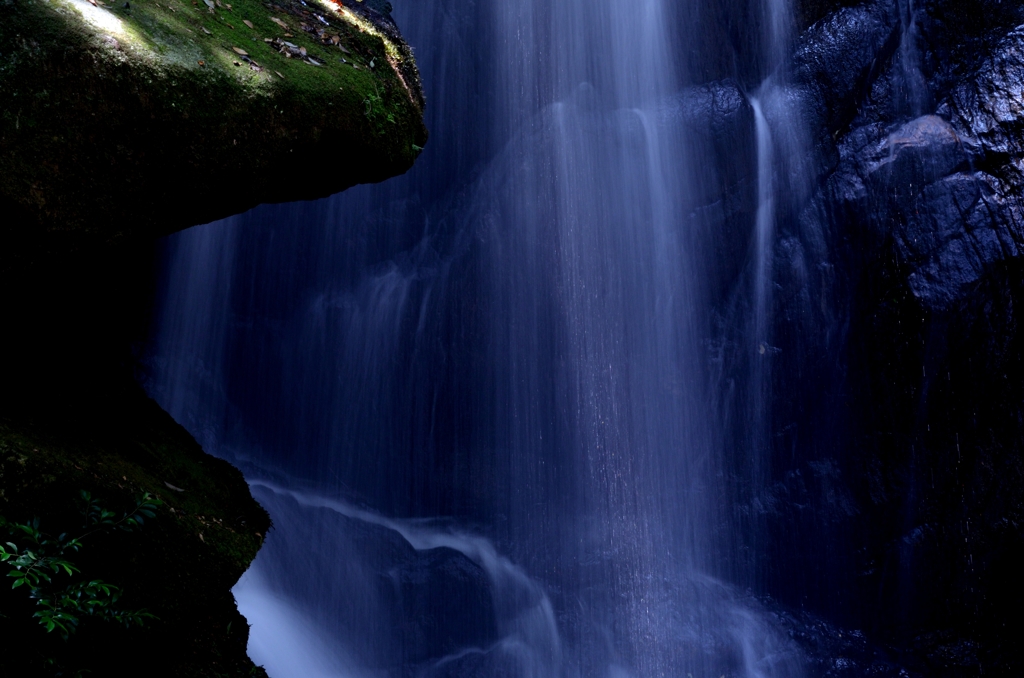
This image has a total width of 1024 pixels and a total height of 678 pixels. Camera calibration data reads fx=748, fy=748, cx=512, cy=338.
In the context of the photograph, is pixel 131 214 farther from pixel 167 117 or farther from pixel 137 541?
pixel 137 541

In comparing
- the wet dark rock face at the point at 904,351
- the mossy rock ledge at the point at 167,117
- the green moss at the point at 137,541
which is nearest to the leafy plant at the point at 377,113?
the mossy rock ledge at the point at 167,117

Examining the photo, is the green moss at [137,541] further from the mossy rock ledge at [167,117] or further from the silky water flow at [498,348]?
the silky water flow at [498,348]

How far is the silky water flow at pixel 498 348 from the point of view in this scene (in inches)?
410

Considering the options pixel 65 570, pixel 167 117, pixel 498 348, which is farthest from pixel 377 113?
pixel 498 348

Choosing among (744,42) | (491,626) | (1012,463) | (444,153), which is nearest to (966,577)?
(1012,463)

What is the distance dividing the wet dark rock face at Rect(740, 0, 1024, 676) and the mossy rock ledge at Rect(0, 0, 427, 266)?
22.8 ft

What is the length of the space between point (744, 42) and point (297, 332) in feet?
25.9

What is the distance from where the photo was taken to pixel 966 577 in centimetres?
872

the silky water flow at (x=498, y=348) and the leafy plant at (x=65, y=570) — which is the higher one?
the silky water flow at (x=498, y=348)

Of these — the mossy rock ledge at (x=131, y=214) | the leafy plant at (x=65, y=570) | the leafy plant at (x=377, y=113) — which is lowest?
the leafy plant at (x=65, y=570)

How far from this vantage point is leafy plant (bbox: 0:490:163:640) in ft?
8.01

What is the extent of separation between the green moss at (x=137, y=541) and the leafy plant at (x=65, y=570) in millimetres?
78

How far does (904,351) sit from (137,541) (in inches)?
347

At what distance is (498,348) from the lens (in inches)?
449
